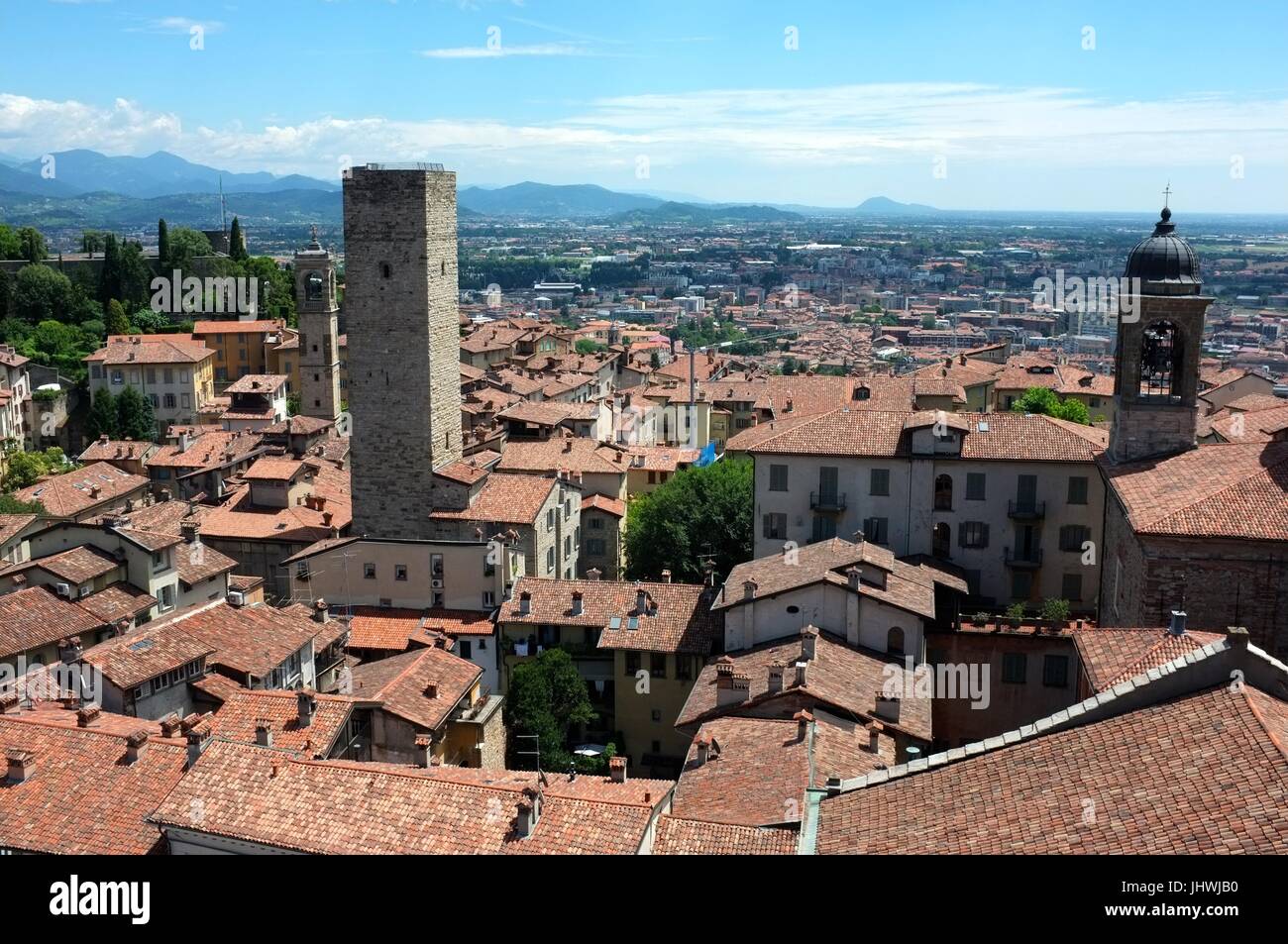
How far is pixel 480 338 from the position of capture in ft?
329

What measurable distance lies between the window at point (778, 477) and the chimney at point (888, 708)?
499 inches

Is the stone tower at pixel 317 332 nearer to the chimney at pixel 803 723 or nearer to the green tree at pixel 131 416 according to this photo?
the green tree at pixel 131 416

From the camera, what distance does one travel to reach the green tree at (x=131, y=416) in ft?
267

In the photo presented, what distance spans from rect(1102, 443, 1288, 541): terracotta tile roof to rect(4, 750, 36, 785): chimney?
2069 centimetres

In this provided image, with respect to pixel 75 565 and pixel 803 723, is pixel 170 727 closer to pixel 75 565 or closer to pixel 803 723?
pixel 803 723

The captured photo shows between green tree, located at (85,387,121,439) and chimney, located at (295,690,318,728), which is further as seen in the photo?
green tree, located at (85,387,121,439)

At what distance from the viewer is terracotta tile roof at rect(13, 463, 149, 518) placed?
55500 millimetres

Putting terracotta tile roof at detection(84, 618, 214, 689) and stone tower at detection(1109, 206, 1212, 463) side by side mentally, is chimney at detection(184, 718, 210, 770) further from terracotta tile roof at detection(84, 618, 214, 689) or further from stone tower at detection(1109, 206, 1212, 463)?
stone tower at detection(1109, 206, 1212, 463)

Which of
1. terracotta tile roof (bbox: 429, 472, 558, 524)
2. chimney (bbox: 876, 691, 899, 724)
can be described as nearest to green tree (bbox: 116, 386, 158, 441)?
terracotta tile roof (bbox: 429, 472, 558, 524)

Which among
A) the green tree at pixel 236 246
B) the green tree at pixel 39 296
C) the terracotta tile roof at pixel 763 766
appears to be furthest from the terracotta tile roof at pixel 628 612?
the green tree at pixel 236 246

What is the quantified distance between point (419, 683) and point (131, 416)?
59702 mm

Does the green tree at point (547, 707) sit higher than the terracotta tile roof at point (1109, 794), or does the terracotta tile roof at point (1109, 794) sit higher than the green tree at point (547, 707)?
the terracotta tile roof at point (1109, 794)

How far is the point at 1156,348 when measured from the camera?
3105 cm
